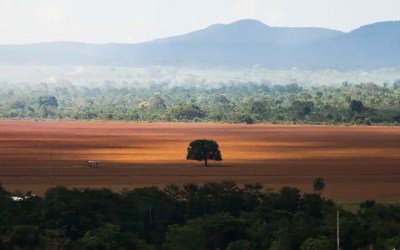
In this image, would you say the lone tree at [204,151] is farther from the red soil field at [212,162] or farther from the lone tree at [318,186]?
the lone tree at [318,186]

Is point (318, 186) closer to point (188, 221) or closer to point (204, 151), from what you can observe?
point (188, 221)

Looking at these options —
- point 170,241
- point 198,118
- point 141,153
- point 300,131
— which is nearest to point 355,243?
point 170,241

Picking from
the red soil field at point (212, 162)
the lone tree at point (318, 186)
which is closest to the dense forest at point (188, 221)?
the lone tree at point (318, 186)

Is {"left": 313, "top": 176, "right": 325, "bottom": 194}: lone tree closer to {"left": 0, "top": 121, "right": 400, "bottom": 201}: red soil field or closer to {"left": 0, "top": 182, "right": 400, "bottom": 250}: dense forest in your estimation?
{"left": 0, "top": 121, "right": 400, "bottom": 201}: red soil field

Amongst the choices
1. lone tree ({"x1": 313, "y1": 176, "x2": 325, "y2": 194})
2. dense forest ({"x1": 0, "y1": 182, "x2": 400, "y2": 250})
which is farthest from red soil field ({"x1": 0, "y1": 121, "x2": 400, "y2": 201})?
dense forest ({"x1": 0, "y1": 182, "x2": 400, "y2": 250})

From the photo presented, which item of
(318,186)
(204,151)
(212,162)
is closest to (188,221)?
(318,186)

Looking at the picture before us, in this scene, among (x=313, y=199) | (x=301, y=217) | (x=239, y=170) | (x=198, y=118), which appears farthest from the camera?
(x=198, y=118)

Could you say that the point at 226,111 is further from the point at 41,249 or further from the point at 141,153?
the point at 41,249
